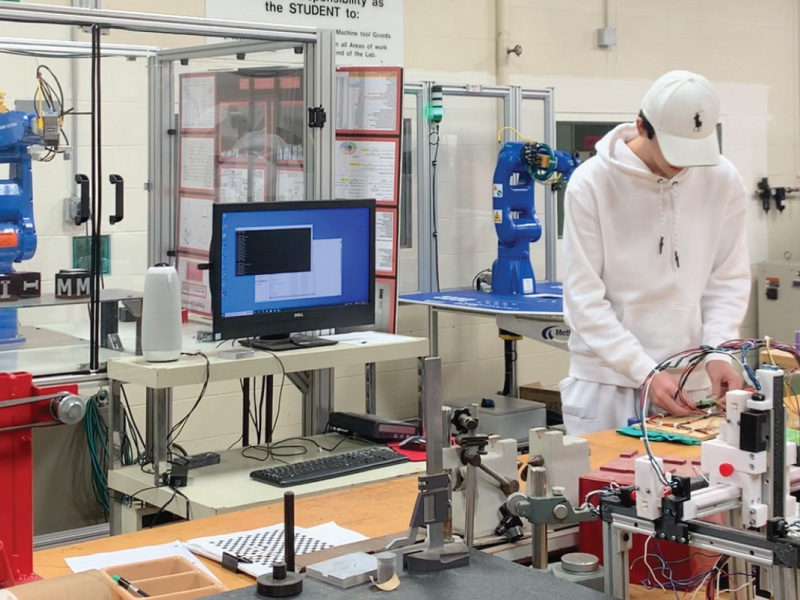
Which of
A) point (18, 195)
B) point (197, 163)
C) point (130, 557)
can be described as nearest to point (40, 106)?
point (197, 163)

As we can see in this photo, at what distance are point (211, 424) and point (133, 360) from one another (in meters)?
1.85

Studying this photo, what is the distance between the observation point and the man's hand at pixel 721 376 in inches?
95.2

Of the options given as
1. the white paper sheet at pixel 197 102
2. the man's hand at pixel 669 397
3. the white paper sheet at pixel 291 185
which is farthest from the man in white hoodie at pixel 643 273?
the white paper sheet at pixel 197 102

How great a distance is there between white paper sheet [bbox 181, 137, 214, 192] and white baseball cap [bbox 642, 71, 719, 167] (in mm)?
1674

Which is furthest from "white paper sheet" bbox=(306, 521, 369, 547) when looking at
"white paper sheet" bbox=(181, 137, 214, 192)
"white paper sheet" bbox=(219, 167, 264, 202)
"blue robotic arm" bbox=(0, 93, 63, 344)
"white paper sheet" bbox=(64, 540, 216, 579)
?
"white paper sheet" bbox=(181, 137, 214, 192)

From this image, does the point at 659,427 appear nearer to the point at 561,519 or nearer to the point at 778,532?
the point at 561,519

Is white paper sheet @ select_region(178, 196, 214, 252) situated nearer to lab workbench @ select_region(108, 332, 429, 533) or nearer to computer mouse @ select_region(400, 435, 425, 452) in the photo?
lab workbench @ select_region(108, 332, 429, 533)

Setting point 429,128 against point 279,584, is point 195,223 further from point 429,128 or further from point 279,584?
point 279,584

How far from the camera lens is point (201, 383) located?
111 inches

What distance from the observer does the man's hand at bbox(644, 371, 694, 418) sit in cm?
244

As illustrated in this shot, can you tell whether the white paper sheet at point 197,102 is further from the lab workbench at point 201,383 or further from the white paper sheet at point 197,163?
the lab workbench at point 201,383

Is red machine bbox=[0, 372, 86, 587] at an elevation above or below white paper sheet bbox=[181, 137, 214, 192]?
below

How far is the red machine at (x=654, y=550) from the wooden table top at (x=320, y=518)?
1.01 feet

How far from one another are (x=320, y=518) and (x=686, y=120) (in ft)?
3.70
